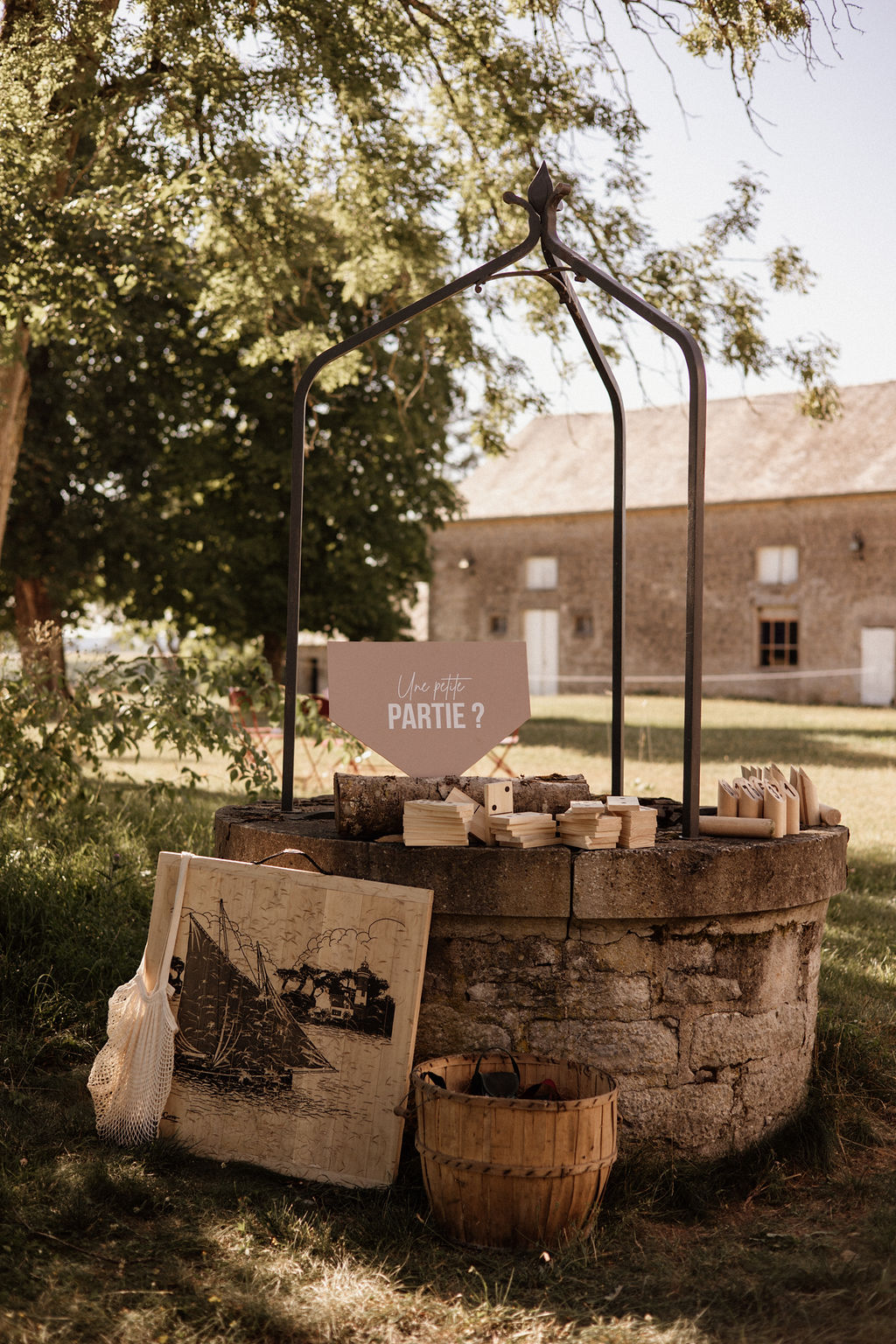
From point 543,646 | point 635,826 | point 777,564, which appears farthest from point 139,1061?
point 543,646

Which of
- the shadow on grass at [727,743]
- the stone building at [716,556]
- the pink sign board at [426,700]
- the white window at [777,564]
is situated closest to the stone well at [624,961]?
the pink sign board at [426,700]

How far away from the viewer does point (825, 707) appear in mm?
27578

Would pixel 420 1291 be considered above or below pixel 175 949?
below

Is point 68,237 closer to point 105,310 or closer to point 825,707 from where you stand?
point 105,310

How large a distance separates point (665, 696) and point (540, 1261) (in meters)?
25.8

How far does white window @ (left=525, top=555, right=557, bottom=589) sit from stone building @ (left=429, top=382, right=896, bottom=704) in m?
0.04

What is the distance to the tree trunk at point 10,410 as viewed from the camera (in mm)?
8875

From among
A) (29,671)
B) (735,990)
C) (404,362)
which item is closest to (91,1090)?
(735,990)

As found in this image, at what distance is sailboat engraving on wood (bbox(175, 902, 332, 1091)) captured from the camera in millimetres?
3705

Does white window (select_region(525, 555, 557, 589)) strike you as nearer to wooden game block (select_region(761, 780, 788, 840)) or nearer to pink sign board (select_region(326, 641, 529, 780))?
pink sign board (select_region(326, 641, 529, 780))

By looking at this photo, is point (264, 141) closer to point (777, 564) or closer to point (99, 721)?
point (99, 721)

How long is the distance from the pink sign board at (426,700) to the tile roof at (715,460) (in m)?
23.0

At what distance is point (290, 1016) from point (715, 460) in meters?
28.0

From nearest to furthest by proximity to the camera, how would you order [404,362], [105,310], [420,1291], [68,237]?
[420,1291], [68,237], [105,310], [404,362]
